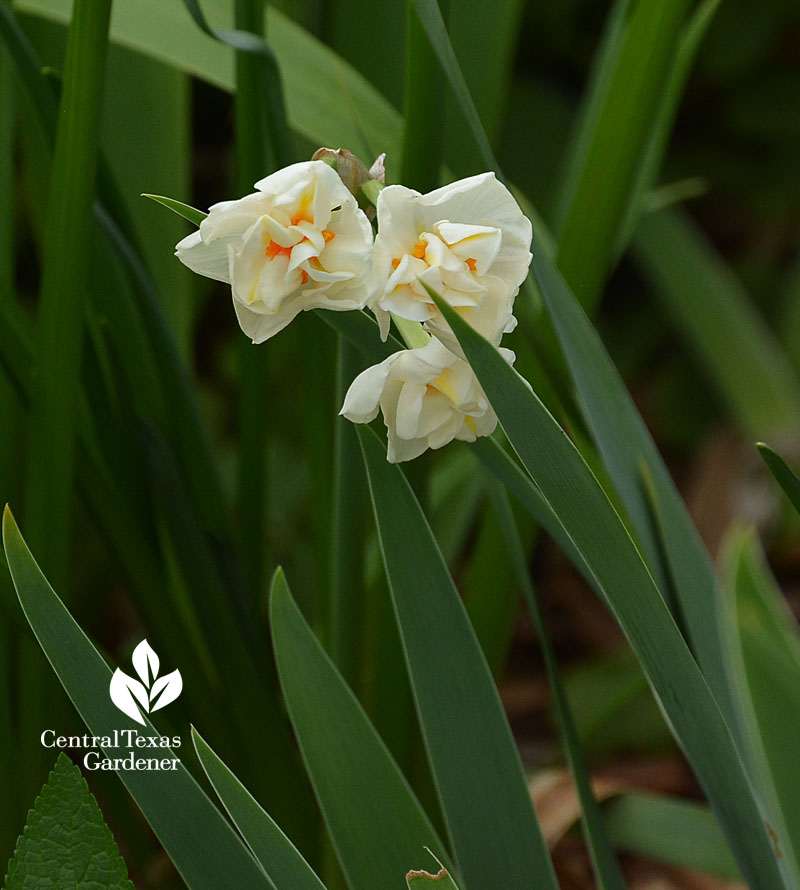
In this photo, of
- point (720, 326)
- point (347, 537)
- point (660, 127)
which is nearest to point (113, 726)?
point (347, 537)

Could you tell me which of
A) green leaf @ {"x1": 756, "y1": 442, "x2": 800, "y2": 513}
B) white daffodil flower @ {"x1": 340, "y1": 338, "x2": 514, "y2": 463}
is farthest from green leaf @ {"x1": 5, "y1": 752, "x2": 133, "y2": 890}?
green leaf @ {"x1": 756, "y1": 442, "x2": 800, "y2": 513}

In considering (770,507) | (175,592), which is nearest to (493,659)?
(175,592)

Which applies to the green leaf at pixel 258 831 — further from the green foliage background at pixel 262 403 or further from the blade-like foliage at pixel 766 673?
the blade-like foliage at pixel 766 673

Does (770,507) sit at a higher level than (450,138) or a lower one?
lower

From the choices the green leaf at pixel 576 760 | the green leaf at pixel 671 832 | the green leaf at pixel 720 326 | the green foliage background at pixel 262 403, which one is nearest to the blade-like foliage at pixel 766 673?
the green foliage background at pixel 262 403

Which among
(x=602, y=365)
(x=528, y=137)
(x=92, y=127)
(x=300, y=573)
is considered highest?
(x=528, y=137)

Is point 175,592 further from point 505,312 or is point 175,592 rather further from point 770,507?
point 770,507

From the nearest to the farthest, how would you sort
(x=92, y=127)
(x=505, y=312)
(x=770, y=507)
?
(x=505, y=312) → (x=92, y=127) → (x=770, y=507)

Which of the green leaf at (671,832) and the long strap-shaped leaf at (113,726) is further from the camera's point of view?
the green leaf at (671,832)

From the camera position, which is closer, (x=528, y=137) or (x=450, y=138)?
(x=450, y=138)
